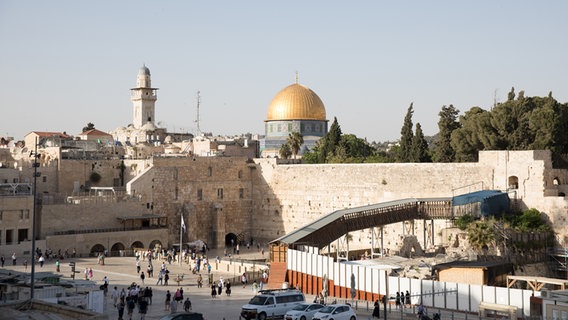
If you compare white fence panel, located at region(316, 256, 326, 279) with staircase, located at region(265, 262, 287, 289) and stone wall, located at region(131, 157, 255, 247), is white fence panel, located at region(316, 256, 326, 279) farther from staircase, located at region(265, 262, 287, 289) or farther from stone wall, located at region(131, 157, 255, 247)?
stone wall, located at region(131, 157, 255, 247)

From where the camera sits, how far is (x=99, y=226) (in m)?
42.0

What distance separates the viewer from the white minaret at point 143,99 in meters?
66.2

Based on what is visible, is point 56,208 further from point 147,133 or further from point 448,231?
point 147,133

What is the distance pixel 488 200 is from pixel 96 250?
20587 millimetres

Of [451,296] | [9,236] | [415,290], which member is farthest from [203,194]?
[451,296]

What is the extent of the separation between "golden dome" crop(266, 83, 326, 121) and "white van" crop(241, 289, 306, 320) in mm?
44774

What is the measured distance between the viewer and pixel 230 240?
48125mm

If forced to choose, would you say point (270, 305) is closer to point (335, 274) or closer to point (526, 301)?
point (335, 274)

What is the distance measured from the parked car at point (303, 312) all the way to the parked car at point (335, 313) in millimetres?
362

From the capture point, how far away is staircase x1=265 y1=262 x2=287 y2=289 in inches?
1129

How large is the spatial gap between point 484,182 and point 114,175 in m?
23.4

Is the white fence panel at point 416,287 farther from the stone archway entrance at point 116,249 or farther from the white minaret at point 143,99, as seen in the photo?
the white minaret at point 143,99

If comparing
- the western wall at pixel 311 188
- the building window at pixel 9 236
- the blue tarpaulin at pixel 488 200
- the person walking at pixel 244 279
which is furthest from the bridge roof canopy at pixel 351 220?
the building window at pixel 9 236

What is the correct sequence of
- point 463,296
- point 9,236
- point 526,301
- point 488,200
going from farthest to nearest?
point 9,236, point 488,200, point 463,296, point 526,301
